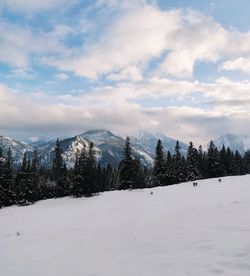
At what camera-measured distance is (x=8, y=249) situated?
1609 centimetres

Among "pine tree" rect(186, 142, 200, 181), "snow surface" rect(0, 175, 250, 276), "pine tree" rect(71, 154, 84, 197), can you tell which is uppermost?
"pine tree" rect(186, 142, 200, 181)

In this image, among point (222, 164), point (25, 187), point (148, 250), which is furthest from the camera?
point (222, 164)

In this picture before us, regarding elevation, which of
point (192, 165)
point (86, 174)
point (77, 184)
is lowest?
point (77, 184)

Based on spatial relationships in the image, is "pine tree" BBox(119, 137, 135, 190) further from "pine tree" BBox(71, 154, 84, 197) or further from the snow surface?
the snow surface

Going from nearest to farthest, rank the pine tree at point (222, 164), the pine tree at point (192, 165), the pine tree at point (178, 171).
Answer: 1. the pine tree at point (178, 171)
2. the pine tree at point (192, 165)
3. the pine tree at point (222, 164)

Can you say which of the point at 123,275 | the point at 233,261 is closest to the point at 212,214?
the point at 233,261

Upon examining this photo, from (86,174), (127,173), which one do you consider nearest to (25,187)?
(86,174)

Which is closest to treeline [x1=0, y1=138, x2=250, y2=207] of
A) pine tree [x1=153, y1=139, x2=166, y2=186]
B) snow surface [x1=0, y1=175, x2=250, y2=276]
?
pine tree [x1=153, y1=139, x2=166, y2=186]

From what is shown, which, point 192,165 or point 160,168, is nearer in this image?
point 160,168

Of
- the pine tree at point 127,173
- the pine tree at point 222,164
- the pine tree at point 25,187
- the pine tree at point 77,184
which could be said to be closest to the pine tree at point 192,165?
the pine tree at point 222,164

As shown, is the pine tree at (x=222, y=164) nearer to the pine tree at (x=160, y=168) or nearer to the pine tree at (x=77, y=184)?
the pine tree at (x=160, y=168)

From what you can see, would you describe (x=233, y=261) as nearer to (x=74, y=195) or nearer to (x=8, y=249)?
(x=8, y=249)

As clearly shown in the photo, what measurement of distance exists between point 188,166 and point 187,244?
6617cm

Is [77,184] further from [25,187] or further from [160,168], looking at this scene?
[160,168]
